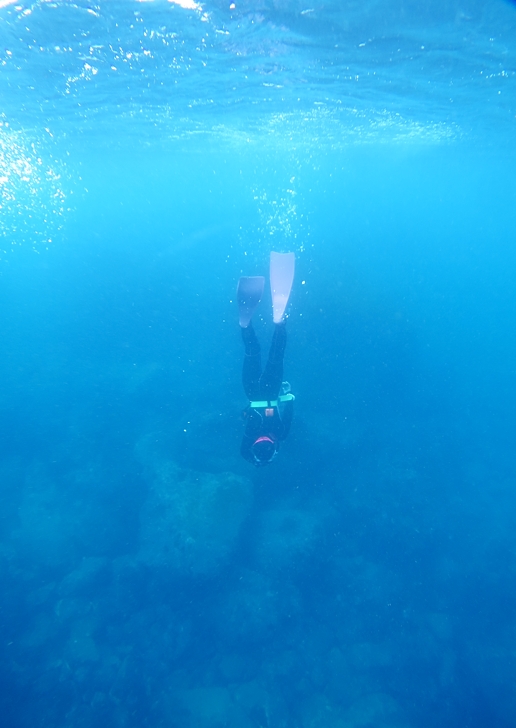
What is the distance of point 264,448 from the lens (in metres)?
7.64

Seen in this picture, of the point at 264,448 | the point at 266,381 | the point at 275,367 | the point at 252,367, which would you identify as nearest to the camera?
the point at 264,448

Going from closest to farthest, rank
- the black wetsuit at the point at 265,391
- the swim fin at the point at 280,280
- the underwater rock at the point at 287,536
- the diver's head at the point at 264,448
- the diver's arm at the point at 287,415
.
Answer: the diver's head at the point at 264,448, the black wetsuit at the point at 265,391, the swim fin at the point at 280,280, the diver's arm at the point at 287,415, the underwater rock at the point at 287,536

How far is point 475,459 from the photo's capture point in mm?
14141

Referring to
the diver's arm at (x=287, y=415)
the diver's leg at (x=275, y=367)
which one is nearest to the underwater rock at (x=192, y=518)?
the diver's arm at (x=287, y=415)

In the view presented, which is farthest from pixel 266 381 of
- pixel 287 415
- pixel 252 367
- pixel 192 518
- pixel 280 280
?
pixel 192 518

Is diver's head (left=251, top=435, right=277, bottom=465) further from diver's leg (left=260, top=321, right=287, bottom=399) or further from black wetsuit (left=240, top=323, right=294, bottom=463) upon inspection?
diver's leg (left=260, top=321, right=287, bottom=399)

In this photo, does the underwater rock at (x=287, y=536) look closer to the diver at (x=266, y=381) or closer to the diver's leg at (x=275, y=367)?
the diver at (x=266, y=381)

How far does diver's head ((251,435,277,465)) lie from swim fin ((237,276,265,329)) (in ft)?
8.66

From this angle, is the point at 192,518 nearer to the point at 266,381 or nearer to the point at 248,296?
the point at 266,381

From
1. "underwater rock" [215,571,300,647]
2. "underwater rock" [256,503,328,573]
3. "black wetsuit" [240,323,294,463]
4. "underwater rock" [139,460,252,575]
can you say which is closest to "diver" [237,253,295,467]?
"black wetsuit" [240,323,294,463]

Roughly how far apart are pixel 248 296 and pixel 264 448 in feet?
11.8

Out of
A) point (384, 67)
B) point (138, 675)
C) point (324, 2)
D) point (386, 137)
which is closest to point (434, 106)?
point (384, 67)

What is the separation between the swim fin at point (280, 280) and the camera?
8.30 meters

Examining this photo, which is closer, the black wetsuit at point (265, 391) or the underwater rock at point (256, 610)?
the black wetsuit at point (265, 391)
